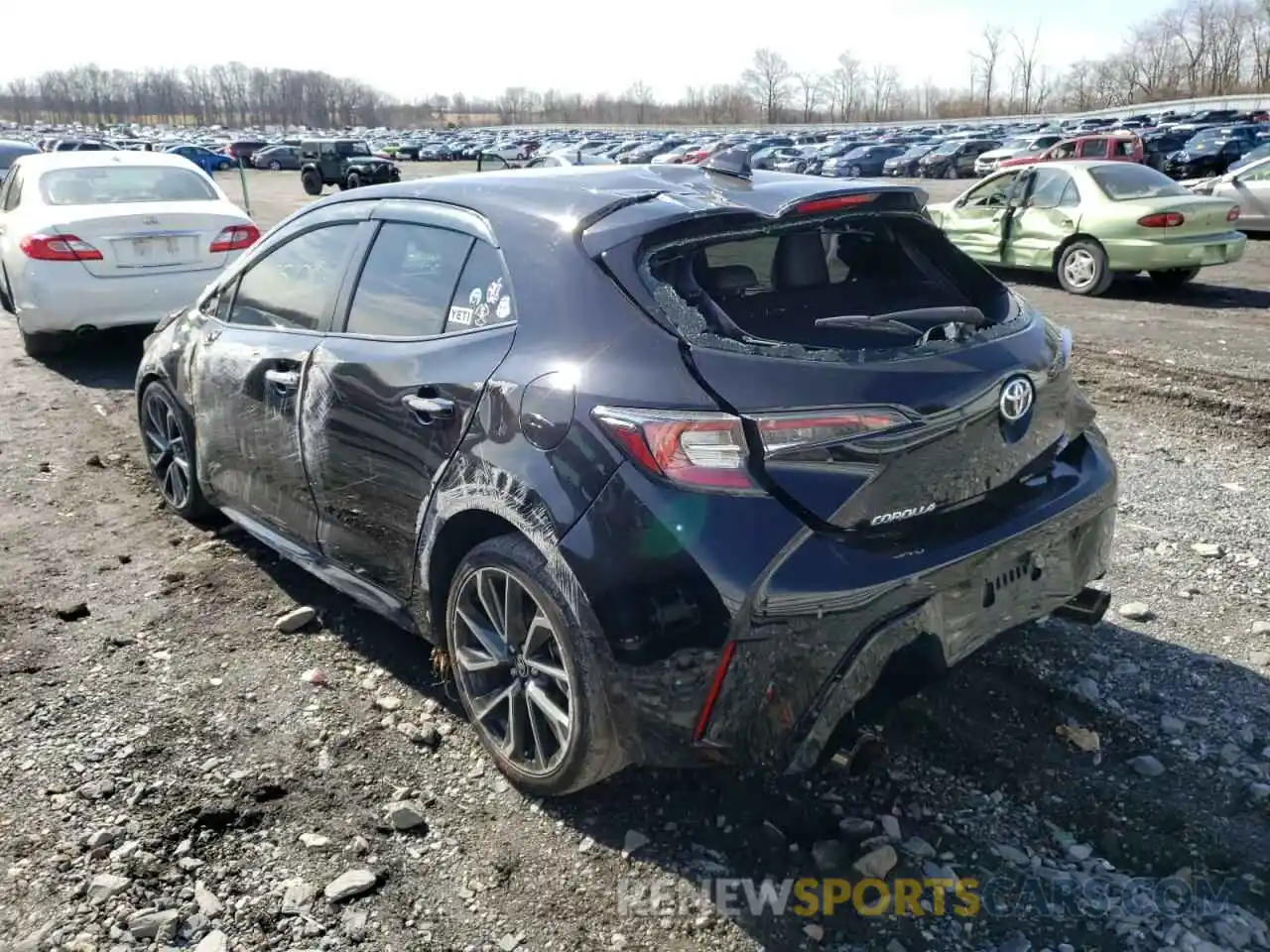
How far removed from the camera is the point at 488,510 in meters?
2.87

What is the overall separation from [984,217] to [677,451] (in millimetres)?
11926

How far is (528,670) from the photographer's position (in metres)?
2.97

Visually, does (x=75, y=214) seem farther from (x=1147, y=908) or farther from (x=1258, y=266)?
(x=1258, y=266)

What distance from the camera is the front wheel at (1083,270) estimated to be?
1166cm

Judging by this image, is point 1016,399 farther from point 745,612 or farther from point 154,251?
point 154,251

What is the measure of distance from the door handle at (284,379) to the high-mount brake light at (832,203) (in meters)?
1.87

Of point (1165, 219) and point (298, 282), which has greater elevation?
point (1165, 219)

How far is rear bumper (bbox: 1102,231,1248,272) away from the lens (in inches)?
440

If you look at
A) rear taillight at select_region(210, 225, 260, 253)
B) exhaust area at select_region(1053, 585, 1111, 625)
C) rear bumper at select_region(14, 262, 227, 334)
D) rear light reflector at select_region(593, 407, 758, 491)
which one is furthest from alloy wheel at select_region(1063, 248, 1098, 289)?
rear light reflector at select_region(593, 407, 758, 491)

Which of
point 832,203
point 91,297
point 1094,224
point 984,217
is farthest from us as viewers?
point 984,217

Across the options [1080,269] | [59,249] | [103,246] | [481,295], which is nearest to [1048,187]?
[1080,269]

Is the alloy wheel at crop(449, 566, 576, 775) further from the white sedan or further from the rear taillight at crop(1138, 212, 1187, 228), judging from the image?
the rear taillight at crop(1138, 212, 1187, 228)

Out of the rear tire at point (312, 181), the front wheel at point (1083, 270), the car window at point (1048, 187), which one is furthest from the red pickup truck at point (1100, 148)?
the rear tire at point (312, 181)

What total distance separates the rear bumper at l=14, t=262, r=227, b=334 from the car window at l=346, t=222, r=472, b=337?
5233 millimetres
